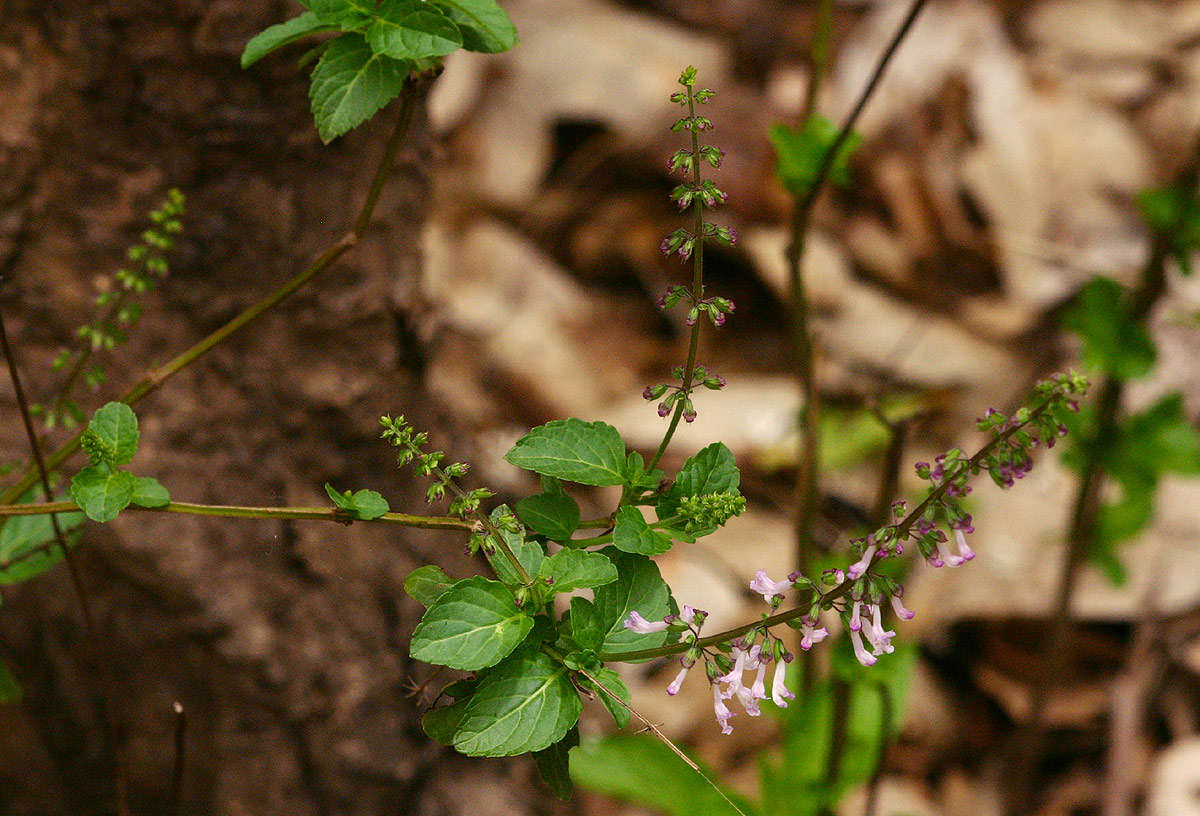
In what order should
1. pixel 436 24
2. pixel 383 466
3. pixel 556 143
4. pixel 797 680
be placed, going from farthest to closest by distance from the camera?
pixel 556 143
pixel 797 680
pixel 383 466
pixel 436 24

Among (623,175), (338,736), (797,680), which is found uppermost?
(623,175)

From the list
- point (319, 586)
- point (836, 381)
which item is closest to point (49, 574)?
point (319, 586)

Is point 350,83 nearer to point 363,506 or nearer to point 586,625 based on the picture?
point 363,506

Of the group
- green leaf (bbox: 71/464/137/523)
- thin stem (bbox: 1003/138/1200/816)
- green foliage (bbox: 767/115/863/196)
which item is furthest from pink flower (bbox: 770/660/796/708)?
thin stem (bbox: 1003/138/1200/816)

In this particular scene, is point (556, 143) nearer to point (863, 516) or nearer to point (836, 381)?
point (836, 381)

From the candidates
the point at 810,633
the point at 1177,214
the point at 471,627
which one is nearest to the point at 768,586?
the point at 810,633
